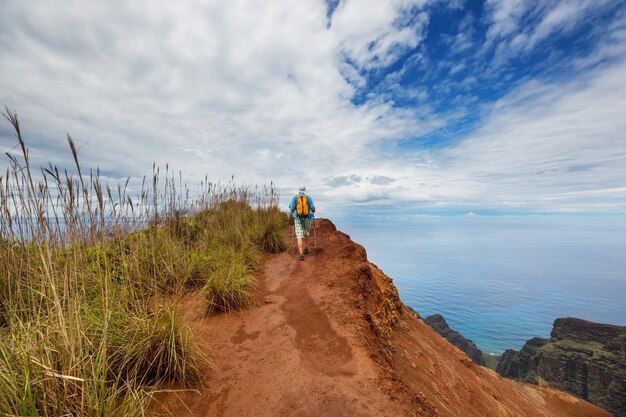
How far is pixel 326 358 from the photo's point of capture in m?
3.59

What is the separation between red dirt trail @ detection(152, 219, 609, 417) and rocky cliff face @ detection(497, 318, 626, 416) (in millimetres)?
48938

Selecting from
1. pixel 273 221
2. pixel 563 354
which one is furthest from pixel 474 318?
pixel 273 221

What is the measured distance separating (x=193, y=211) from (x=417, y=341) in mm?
7266

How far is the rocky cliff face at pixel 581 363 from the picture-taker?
40.3 metres

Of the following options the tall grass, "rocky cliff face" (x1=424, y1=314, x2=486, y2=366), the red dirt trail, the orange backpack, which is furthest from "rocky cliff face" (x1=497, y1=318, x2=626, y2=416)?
the tall grass

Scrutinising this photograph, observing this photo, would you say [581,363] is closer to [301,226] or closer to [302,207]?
[301,226]

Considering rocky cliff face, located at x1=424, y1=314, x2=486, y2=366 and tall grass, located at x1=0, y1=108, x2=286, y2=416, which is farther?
rocky cliff face, located at x1=424, y1=314, x2=486, y2=366

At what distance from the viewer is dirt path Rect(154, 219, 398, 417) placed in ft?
8.96

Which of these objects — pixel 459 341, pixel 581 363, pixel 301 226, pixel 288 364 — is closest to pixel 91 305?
pixel 288 364

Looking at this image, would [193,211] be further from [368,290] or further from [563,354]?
[563,354]

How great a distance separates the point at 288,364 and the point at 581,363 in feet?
217

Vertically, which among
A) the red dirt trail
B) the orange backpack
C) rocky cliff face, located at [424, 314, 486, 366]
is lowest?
rocky cliff face, located at [424, 314, 486, 366]

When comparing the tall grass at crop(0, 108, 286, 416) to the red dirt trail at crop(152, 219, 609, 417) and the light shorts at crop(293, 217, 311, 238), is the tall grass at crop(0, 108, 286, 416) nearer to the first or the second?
the red dirt trail at crop(152, 219, 609, 417)

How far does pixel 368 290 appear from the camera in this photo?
223 inches
